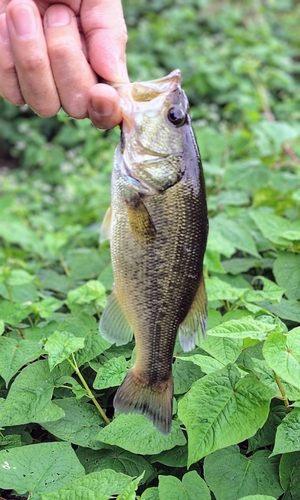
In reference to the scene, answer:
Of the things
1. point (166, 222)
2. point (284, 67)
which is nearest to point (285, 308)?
point (166, 222)

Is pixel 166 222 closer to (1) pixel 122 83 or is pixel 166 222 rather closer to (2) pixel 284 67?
(1) pixel 122 83

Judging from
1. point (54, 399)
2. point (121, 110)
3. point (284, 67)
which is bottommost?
point (284, 67)

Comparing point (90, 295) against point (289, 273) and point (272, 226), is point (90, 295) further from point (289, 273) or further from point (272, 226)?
point (272, 226)

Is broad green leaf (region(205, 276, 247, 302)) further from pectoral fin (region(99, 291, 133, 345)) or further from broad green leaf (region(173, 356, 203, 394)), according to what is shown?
pectoral fin (region(99, 291, 133, 345))

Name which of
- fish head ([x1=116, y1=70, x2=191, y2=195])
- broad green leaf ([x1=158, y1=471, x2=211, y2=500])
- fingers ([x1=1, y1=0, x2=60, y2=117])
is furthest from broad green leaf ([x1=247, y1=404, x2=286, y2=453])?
fingers ([x1=1, y1=0, x2=60, y2=117])

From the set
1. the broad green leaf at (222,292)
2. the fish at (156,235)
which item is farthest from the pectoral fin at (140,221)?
the broad green leaf at (222,292)
